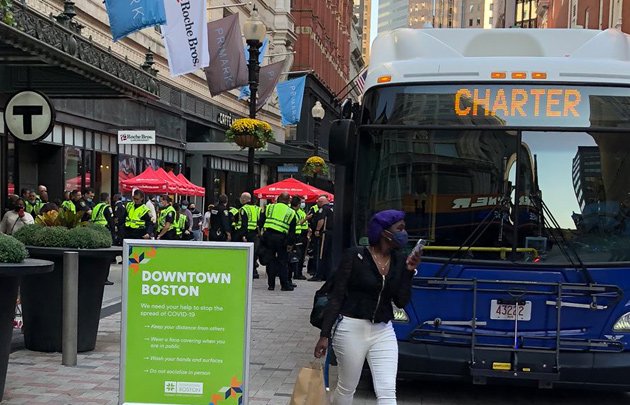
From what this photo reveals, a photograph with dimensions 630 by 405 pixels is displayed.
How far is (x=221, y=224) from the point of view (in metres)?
15.2

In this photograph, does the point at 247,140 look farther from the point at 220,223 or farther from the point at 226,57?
the point at 226,57

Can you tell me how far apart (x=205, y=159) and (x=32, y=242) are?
28.2 meters

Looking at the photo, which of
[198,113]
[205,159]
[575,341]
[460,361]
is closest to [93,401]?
[460,361]

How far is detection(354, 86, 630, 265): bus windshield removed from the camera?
605 cm

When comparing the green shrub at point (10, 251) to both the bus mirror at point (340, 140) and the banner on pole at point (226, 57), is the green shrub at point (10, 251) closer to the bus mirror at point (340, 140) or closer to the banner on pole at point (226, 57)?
the bus mirror at point (340, 140)

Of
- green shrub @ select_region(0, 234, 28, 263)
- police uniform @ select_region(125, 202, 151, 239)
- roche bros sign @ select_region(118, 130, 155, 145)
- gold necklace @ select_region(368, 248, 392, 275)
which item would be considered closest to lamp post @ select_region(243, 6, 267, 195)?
police uniform @ select_region(125, 202, 151, 239)

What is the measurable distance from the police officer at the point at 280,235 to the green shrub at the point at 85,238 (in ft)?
20.3

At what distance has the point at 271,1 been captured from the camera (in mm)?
44156

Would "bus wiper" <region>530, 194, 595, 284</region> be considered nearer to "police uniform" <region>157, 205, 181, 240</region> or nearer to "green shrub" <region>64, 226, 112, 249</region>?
"green shrub" <region>64, 226, 112, 249</region>

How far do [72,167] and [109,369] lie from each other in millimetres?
15467

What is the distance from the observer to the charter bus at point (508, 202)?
19.3 ft

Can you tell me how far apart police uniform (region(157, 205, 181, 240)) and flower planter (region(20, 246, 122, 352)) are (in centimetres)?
774

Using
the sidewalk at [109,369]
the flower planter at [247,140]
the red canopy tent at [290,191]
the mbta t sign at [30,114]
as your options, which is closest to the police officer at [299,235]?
the flower planter at [247,140]

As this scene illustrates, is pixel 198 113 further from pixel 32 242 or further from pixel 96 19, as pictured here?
pixel 32 242
